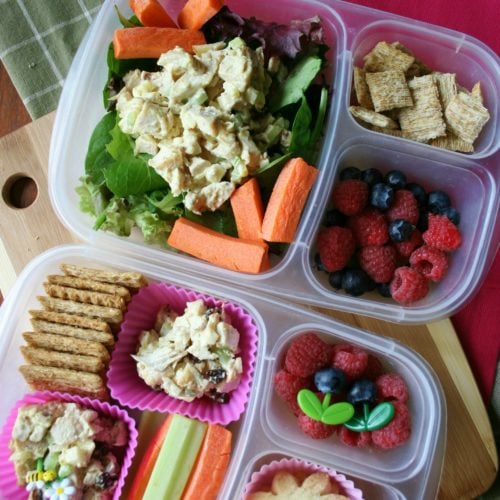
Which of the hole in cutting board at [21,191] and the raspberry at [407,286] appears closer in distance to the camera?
the raspberry at [407,286]

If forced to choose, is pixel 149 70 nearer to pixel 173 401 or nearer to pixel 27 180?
pixel 27 180

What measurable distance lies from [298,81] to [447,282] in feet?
1.95

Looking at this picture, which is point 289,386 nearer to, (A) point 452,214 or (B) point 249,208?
(B) point 249,208

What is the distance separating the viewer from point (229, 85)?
126 cm

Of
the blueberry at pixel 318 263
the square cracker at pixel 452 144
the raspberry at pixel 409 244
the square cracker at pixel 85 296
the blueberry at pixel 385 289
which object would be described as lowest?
the blueberry at pixel 385 289

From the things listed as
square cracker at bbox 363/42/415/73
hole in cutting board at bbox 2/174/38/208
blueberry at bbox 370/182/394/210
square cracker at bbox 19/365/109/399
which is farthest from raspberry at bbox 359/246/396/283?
hole in cutting board at bbox 2/174/38/208

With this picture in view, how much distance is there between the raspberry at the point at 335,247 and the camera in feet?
4.26

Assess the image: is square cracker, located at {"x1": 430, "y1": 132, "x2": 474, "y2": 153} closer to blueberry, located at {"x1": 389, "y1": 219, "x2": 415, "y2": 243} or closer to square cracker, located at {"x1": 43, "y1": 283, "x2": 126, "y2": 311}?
blueberry, located at {"x1": 389, "y1": 219, "x2": 415, "y2": 243}

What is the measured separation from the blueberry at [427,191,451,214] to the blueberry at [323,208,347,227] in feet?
0.72

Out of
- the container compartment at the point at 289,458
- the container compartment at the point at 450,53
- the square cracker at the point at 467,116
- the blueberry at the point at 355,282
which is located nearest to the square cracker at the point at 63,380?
the container compartment at the point at 289,458

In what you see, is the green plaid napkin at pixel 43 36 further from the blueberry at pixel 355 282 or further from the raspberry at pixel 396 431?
the raspberry at pixel 396 431

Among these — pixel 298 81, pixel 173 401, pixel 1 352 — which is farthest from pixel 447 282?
pixel 1 352

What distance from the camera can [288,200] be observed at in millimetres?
1257

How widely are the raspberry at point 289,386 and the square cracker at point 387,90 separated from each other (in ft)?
2.13
